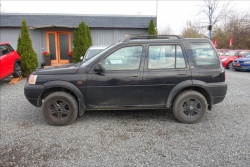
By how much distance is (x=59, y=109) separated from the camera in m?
4.14

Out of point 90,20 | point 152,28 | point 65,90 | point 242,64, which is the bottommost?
point 65,90

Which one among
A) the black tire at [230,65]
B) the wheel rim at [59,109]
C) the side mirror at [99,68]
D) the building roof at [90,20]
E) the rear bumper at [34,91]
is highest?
the building roof at [90,20]

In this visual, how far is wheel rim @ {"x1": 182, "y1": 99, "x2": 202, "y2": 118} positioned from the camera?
4.23 metres

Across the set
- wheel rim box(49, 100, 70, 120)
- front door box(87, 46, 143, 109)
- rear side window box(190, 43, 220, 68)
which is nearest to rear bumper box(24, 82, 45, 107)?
wheel rim box(49, 100, 70, 120)

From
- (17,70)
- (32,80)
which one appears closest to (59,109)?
(32,80)

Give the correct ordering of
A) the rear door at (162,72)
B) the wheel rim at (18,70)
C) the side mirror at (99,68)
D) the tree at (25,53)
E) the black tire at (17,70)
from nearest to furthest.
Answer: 1. the side mirror at (99,68)
2. the rear door at (162,72)
3. the black tire at (17,70)
4. the wheel rim at (18,70)
5. the tree at (25,53)

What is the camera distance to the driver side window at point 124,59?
13.4 ft

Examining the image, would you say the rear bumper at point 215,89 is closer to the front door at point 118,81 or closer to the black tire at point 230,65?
the front door at point 118,81

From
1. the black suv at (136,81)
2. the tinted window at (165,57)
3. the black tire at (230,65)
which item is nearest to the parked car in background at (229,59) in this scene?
the black tire at (230,65)

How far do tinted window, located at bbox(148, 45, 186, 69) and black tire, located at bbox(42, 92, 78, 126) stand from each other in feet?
5.85

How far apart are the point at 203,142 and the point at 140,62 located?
1.90m

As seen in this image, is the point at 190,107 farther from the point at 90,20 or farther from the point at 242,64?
the point at 90,20

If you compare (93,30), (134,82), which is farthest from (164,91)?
(93,30)

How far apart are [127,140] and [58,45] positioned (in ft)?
38.1
